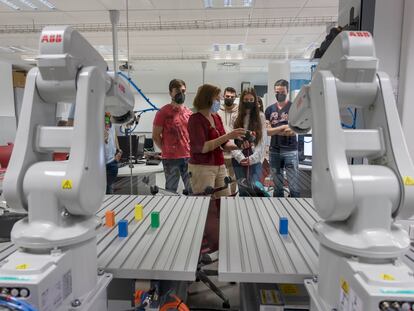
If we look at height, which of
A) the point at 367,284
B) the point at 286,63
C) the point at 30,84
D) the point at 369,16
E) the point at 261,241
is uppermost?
the point at 286,63

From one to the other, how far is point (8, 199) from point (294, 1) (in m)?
4.18

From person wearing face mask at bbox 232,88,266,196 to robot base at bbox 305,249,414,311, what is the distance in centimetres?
202

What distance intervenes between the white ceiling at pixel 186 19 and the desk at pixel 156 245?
3.31m

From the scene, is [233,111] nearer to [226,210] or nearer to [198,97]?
[198,97]

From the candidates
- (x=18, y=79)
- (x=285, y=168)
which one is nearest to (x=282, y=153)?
(x=285, y=168)

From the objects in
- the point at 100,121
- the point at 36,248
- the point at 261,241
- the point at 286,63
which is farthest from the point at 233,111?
the point at 286,63

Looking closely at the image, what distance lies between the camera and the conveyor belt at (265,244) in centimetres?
106

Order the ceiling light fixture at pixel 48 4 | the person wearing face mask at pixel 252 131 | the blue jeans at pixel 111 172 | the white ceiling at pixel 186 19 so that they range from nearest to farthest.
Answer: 1. the person wearing face mask at pixel 252 131
2. the blue jeans at pixel 111 172
3. the ceiling light fixture at pixel 48 4
4. the white ceiling at pixel 186 19

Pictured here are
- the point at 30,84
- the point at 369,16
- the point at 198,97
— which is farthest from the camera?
the point at 198,97

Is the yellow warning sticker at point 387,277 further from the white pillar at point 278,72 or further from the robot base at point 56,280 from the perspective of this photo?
the white pillar at point 278,72

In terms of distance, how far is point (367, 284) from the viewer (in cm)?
70

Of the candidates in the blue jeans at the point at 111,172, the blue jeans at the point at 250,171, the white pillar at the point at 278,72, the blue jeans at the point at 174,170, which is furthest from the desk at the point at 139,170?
the white pillar at the point at 278,72

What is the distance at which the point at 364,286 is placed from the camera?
2.28ft

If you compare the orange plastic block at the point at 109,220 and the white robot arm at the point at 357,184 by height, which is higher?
the white robot arm at the point at 357,184
